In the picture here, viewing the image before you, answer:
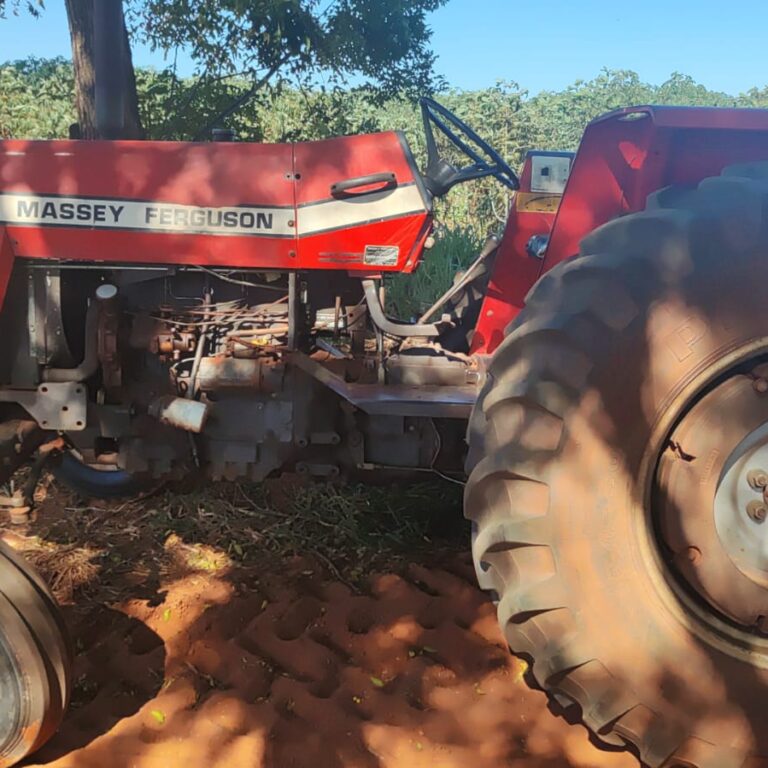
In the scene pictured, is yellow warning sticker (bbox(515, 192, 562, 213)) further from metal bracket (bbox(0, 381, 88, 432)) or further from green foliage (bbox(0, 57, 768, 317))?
metal bracket (bbox(0, 381, 88, 432))

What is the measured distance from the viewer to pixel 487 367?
2.37 meters

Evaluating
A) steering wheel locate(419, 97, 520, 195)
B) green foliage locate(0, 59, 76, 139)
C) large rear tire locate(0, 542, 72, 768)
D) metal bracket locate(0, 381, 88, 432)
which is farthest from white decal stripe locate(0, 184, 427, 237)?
green foliage locate(0, 59, 76, 139)

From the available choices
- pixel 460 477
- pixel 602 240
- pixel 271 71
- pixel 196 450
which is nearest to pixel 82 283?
pixel 196 450

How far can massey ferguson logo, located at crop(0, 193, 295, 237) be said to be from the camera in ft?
8.61

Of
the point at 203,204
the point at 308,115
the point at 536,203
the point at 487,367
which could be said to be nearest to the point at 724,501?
the point at 487,367

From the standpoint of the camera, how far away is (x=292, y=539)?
3.27 m

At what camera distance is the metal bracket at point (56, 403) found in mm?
2656

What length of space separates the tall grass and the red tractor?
1.90 metres

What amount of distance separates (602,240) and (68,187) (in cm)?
177

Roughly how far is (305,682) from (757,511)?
132 cm

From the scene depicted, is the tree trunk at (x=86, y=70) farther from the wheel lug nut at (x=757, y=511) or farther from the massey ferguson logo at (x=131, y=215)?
the wheel lug nut at (x=757, y=511)

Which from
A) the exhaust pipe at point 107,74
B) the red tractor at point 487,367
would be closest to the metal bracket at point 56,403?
the red tractor at point 487,367

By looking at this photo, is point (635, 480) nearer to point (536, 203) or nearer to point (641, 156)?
point (641, 156)

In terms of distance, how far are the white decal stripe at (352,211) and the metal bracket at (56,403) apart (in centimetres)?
93
